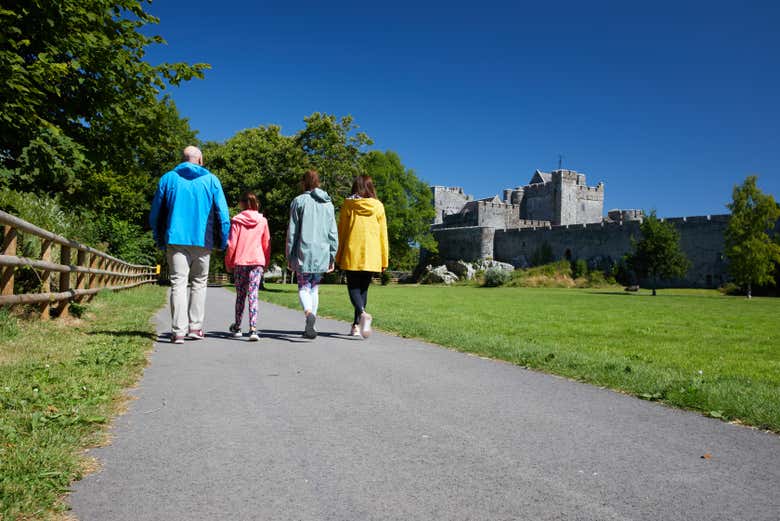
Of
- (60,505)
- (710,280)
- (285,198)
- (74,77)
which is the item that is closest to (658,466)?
(60,505)

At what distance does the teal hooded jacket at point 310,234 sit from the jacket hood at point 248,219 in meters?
0.47

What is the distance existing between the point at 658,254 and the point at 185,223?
37.8 metres

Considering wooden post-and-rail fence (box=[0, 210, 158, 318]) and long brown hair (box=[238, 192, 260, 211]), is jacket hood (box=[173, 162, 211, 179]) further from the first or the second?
wooden post-and-rail fence (box=[0, 210, 158, 318])

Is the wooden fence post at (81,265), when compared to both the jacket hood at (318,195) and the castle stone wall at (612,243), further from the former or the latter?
the castle stone wall at (612,243)

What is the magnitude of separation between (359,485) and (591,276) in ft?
170

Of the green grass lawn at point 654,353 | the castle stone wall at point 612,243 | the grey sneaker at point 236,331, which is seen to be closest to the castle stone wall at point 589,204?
the castle stone wall at point 612,243

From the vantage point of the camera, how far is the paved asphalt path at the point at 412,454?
2.47 meters

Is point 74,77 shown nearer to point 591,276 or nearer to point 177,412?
point 177,412

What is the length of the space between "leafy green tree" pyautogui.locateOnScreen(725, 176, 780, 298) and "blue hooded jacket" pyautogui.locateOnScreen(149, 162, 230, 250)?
35.0 metres

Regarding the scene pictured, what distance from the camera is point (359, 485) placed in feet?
8.85

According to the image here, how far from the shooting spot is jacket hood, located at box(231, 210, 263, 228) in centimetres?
815

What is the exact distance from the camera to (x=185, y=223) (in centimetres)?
714

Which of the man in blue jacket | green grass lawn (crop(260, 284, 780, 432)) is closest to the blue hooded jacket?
the man in blue jacket

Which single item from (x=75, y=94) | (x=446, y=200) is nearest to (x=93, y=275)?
(x=75, y=94)
